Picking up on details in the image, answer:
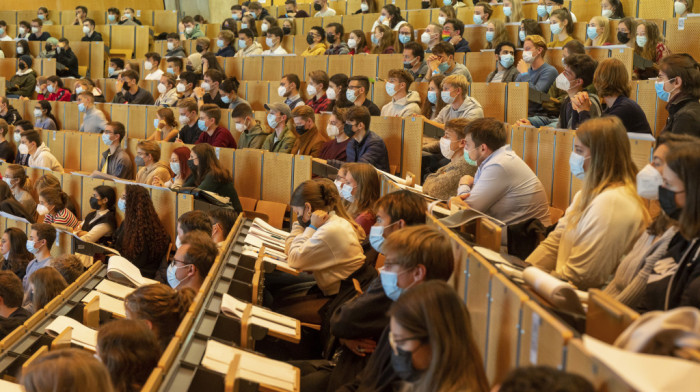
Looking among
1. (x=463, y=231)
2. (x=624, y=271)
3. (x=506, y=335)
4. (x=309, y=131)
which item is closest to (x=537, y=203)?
(x=463, y=231)

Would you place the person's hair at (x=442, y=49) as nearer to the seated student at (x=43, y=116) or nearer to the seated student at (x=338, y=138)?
the seated student at (x=338, y=138)

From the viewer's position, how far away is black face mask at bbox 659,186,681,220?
193 centimetres

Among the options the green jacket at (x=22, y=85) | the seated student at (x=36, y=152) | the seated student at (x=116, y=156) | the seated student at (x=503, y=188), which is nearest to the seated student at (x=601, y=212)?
the seated student at (x=503, y=188)

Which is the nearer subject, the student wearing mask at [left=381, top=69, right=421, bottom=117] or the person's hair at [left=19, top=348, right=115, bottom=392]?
the person's hair at [left=19, top=348, right=115, bottom=392]

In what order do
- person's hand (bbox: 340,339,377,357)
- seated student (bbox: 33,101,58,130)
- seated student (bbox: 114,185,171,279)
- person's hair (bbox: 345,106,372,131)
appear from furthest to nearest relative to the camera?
seated student (bbox: 33,101,58,130) → person's hair (bbox: 345,106,372,131) → seated student (bbox: 114,185,171,279) → person's hand (bbox: 340,339,377,357)

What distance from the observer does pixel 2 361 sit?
298 centimetres

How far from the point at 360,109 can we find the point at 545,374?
3884 mm

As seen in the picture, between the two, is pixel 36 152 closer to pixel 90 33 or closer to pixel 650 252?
pixel 90 33

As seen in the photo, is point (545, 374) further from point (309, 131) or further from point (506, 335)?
point (309, 131)

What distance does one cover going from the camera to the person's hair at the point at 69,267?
427cm

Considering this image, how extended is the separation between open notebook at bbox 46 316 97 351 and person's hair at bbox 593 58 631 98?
2.46m

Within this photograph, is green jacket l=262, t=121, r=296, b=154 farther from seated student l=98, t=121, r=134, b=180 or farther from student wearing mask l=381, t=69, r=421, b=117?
seated student l=98, t=121, r=134, b=180

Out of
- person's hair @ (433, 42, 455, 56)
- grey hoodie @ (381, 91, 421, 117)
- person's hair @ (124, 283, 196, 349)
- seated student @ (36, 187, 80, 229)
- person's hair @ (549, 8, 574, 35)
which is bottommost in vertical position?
seated student @ (36, 187, 80, 229)

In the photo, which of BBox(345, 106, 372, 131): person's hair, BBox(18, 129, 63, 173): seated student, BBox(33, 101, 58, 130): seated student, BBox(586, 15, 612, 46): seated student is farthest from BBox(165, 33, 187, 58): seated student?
BBox(586, 15, 612, 46): seated student
